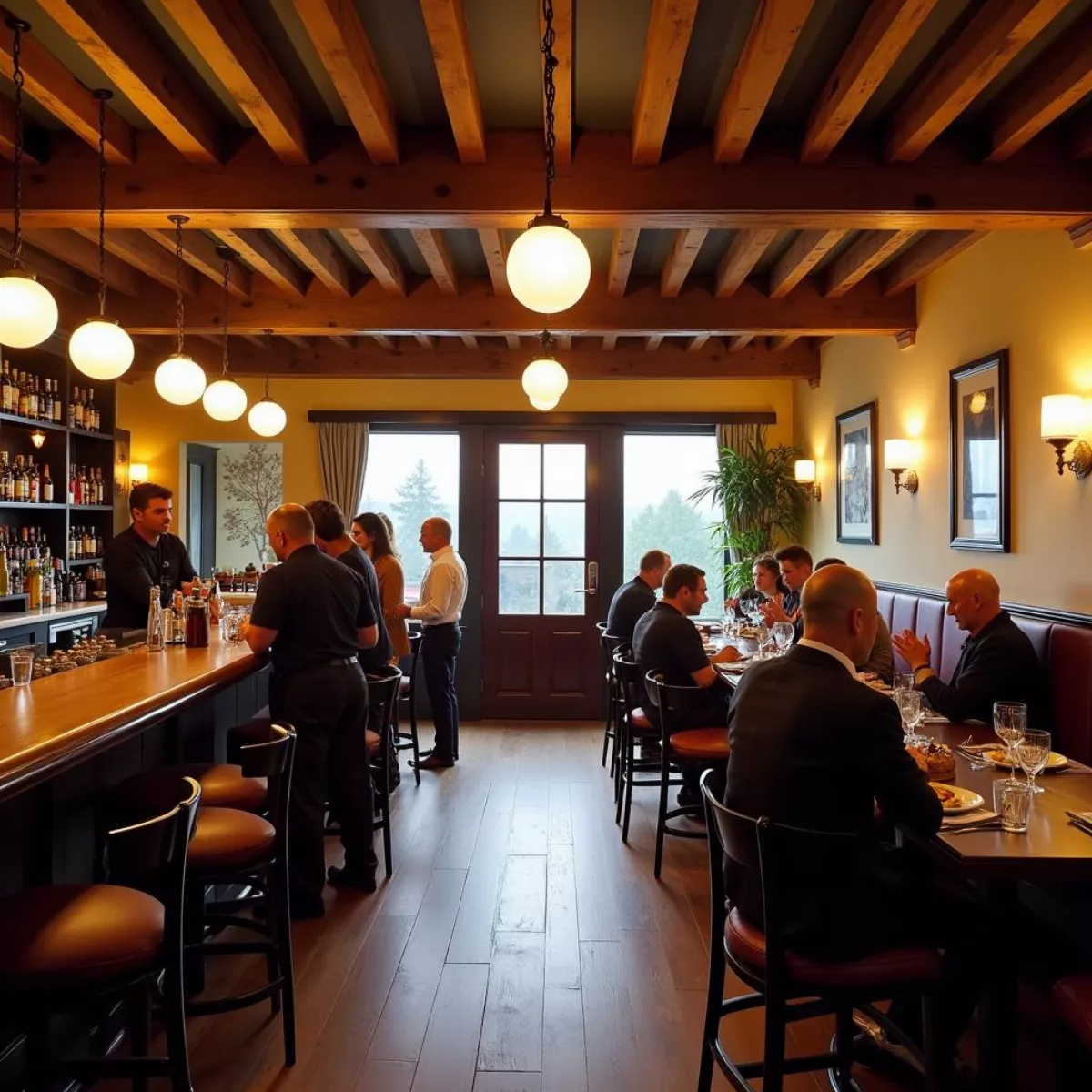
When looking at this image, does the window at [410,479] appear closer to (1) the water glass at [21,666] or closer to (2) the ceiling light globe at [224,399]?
(2) the ceiling light globe at [224,399]

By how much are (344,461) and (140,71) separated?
5.05m

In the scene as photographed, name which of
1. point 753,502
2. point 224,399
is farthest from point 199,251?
point 753,502

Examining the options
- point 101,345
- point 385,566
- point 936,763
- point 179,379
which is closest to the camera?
point 936,763

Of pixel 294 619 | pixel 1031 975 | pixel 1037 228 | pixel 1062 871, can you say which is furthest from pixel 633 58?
pixel 1031 975

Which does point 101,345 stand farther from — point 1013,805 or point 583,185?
point 1013,805

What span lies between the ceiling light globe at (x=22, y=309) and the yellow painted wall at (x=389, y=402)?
5.01 meters

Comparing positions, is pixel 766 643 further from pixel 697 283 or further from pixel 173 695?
pixel 173 695

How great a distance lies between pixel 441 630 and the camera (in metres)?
6.32

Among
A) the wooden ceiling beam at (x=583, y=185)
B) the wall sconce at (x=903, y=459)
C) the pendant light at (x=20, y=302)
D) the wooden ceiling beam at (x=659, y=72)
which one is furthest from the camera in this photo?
the wall sconce at (x=903, y=459)

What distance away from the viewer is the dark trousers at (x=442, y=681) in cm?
624

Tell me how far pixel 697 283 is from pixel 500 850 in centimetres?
383

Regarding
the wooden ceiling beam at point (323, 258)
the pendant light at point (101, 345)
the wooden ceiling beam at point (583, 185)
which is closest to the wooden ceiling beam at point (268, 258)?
the wooden ceiling beam at point (323, 258)

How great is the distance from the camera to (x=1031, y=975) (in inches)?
130

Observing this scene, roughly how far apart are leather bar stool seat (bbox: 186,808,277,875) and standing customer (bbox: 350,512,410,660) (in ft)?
9.76
